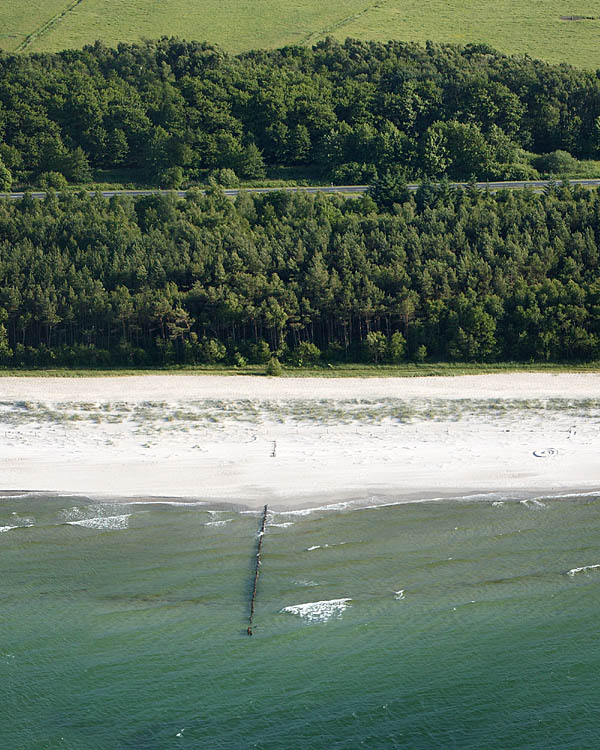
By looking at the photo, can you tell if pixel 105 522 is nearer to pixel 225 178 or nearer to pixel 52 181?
pixel 225 178

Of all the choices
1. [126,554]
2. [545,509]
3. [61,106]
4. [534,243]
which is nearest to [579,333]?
[534,243]

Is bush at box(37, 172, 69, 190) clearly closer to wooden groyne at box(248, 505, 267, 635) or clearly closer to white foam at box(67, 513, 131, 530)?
white foam at box(67, 513, 131, 530)

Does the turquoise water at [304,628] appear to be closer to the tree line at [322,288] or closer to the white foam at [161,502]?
the white foam at [161,502]

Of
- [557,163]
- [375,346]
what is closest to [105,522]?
[375,346]

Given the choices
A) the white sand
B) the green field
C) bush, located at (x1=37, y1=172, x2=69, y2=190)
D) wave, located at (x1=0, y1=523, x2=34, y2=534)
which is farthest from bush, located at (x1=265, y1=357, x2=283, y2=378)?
the green field

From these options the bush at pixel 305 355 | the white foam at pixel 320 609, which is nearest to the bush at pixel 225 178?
the bush at pixel 305 355

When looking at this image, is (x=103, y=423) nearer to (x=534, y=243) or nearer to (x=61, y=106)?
(x=534, y=243)
